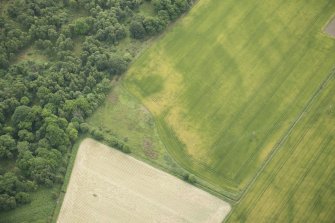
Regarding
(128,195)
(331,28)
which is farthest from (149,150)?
(331,28)

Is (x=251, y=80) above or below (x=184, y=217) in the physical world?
above

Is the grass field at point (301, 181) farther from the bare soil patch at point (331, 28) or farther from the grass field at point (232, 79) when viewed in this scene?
the bare soil patch at point (331, 28)

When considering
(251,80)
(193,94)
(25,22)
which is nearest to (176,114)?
(193,94)

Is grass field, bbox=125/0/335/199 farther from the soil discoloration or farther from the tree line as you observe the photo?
the tree line

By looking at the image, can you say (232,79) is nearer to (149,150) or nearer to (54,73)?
(149,150)

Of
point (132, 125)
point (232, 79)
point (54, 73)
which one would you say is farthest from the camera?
point (232, 79)

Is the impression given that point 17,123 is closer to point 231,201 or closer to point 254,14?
point 231,201
